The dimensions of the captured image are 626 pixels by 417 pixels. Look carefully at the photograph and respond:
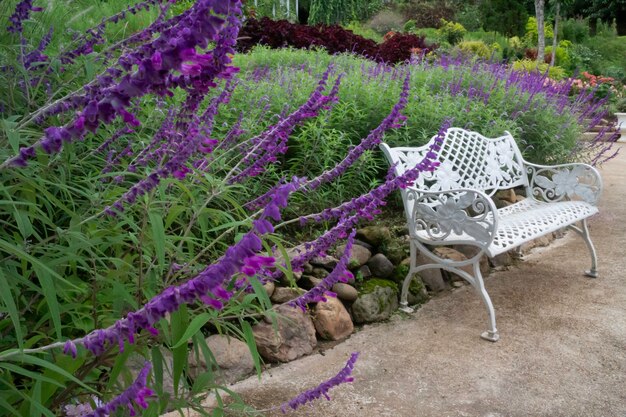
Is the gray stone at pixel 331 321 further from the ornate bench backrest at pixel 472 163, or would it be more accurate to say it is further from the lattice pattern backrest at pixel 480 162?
the lattice pattern backrest at pixel 480 162

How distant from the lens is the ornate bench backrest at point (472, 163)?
4688 mm

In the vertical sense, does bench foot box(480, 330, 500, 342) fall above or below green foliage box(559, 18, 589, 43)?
above

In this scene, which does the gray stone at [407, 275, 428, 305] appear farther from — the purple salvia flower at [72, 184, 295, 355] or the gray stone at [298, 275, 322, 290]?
the purple salvia flower at [72, 184, 295, 355]

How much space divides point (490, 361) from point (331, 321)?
97 cm

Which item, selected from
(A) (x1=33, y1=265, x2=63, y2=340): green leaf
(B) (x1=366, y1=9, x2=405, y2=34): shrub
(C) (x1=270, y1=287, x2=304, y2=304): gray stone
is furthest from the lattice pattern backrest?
(B) (x1=366, y1=9, x2=405, y2=34): shrub

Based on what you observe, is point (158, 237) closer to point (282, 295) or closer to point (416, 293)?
point (282, 295)

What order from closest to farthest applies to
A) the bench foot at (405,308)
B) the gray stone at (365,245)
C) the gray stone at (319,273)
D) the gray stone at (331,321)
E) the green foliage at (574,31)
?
1. the gray stone at (331,321)
2. the gray stone at (319,273)
3. the bench foot at (405,308)
4. the gray stone at (365,245)
5. the green foliage at (574,31)

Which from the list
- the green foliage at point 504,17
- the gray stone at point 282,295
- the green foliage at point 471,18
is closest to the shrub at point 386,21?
the green foliage at point 471,18

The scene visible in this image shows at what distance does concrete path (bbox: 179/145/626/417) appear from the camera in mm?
3191

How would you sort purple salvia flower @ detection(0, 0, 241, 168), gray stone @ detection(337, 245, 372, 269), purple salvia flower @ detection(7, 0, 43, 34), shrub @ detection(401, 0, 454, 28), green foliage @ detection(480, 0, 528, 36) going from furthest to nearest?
1. shrub @ detection(401, 0, 454, 28)
2. green foliage @ detection(480, 0, 528, 36)
3. gray stone @ detection(337, 245, 372, 269)
4. purple salvia flower @ detection(7, 0, 43, 34)
5. purple salvia flower @ detection(0, 0, 241, 168)

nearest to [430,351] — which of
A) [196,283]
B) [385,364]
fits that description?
[385,364]

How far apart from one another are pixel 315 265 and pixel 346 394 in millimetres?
1077

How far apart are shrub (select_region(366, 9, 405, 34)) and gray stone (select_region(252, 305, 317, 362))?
98.1 feet

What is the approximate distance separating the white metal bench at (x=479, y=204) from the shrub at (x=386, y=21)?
27.8m
